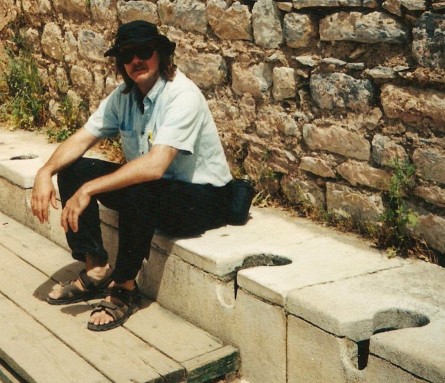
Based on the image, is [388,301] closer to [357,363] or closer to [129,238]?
[357,363]

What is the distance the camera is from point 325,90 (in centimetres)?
437

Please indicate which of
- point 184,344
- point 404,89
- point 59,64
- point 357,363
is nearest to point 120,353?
point 184,344

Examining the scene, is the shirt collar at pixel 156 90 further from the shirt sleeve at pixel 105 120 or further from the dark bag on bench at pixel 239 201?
the dark bag on bench at pixel 239 201

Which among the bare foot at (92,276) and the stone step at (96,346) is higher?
the bare foot at (92,276)

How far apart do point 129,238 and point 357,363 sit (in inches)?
49.7

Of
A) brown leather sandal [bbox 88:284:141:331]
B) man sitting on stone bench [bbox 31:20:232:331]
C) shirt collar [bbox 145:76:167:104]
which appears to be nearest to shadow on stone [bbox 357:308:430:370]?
man sitting on stone bench [bbox 31:20:232:331]

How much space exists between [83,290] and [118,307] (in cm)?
36

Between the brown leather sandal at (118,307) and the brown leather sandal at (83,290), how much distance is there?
210mm

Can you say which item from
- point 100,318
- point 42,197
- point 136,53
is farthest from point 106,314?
→ point 136,53

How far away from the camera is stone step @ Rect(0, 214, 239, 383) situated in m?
3.65

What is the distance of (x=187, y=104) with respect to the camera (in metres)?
4.05

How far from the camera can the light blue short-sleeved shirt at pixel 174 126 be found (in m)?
4.01

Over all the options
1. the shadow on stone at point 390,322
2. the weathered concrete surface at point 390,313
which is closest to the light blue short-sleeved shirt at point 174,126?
the weathered concrete surface at point 390,313

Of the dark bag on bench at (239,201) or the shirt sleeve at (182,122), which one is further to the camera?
the dark bag on bench at (239,201)
